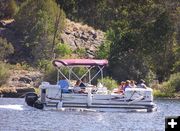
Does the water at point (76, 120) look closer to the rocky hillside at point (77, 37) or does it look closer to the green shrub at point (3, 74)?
the green shrub at point (3, 74)

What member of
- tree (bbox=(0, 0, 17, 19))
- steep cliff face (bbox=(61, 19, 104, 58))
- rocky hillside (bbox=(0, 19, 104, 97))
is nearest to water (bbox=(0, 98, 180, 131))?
rocky hillside (bbox=(0, 19, 104, 97))

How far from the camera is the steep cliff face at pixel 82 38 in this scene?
9350cm

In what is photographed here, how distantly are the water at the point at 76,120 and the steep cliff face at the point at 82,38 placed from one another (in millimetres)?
46514

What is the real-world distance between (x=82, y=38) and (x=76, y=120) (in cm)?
5801

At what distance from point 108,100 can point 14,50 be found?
49375mm

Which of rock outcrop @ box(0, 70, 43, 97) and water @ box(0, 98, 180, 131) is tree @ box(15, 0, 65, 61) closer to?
rock outcrop @ box(0, 70, 43, 97)

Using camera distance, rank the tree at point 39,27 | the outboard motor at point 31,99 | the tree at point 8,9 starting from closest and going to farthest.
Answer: the outboard motor at point 31,99
the tree at point 39,27
the tree at point 8,9

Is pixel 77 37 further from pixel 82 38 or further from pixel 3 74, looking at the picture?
pixel 3 74

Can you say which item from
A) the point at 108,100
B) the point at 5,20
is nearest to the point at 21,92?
the point at 108,100

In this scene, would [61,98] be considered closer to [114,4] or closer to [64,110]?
[64,110]

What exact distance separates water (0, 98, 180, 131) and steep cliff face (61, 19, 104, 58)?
1831 inches

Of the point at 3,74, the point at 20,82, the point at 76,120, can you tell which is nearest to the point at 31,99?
the point at 76,120

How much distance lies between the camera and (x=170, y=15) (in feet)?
275

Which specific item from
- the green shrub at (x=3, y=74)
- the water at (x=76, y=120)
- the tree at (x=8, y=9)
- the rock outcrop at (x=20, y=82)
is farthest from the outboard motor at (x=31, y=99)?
the tree at (x=8, y=9)
